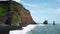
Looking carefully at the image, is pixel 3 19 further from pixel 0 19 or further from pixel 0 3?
pixel 0 3

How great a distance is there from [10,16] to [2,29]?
4876 centimetres

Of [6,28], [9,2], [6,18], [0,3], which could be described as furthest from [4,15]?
[6,28]

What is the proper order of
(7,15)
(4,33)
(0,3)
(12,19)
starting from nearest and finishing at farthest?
1. (4,33)
2. (7,15)
3. (12,19)
4. (0,3)

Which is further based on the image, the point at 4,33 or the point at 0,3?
the point at 0,3

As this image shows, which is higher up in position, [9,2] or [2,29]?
[9,2]

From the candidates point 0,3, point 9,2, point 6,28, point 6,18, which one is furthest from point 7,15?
point 6,28

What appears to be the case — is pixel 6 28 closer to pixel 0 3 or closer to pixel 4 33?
pixel 4 33

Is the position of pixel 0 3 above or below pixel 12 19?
above

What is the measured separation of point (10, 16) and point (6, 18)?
2055mm

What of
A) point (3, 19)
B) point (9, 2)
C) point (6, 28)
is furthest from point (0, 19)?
Answer: point (6, 28)

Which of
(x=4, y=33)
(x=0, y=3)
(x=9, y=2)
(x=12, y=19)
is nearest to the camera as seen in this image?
(x=4, y=33)

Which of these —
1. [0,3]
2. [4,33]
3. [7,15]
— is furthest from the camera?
[0,3]

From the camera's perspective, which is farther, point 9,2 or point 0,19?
point 9,2

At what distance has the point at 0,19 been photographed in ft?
183
